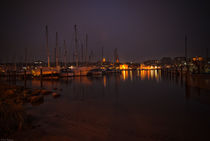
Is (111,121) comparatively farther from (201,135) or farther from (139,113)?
(201,135)

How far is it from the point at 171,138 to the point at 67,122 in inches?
216

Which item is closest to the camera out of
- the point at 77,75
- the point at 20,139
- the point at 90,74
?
the point at 20,139

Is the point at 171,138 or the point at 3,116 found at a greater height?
the point at 3,116

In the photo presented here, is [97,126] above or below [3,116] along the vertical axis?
below

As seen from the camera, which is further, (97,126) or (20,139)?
(97,126)

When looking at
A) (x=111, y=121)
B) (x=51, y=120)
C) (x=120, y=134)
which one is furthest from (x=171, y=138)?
(x=51, y=120)

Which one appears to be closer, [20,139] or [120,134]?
[20,139]

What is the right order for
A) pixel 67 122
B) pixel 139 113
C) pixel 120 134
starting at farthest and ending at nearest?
pixel 139 113 < pixel 67 122 < pixel 120 134

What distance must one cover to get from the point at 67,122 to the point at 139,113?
16.3ft

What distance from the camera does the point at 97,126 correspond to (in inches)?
291

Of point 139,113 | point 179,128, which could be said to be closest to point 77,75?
point 139,113

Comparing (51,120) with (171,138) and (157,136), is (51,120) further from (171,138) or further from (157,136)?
(171,138)

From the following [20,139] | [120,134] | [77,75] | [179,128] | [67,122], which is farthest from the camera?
[77,75]

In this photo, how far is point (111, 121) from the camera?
8234mm
